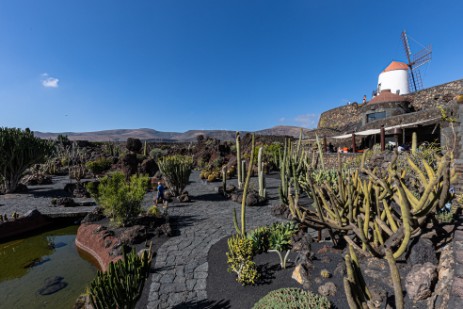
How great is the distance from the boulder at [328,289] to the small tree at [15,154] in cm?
1571

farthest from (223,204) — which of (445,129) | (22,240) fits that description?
(445,129)

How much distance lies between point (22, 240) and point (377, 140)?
78.7 ft

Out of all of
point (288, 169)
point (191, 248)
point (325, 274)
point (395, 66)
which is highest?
point (395, 66)

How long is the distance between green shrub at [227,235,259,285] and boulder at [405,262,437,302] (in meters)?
2.12

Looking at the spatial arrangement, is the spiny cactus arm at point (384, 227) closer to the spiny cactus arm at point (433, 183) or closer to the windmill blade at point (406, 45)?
the spiny cactus arm at point (433, 183)

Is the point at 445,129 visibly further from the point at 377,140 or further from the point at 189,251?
the point at 189,251

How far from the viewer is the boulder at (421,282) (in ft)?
10.0

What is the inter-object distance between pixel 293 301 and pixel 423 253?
2.02 m

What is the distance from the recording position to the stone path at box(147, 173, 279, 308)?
407 centimetres

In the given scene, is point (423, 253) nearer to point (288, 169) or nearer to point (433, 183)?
point (433, 183)

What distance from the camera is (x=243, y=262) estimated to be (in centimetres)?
431

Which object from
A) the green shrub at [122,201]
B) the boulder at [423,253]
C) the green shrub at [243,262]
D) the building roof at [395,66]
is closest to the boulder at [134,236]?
the green shrub at [122,201]

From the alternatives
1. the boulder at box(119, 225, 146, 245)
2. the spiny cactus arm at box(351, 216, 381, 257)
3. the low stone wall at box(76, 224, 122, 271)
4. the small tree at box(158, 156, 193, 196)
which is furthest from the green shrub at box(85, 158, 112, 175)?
the spiny cactus arm at box(351, 216, 381, 257)

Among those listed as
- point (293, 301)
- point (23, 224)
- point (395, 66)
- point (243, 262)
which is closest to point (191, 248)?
point (243, 262)
